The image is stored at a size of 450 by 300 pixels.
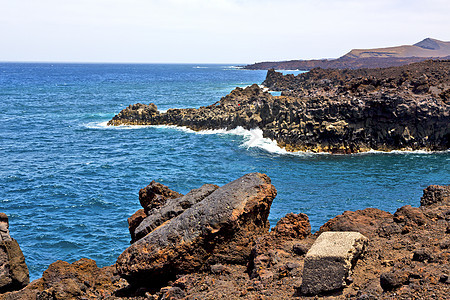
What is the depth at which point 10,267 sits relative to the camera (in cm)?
1154

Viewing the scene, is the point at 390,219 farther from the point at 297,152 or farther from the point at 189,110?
the point at 189,110

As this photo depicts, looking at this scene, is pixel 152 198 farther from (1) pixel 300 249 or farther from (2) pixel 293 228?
(1) pixel 300 249

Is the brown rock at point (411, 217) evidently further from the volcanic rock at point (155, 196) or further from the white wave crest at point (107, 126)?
the white wave crest at point (107, 126)

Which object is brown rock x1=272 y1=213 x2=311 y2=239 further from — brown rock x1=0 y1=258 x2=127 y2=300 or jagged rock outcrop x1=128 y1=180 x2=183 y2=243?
brown rock x1=0 y1=258 x2=127 y2=300

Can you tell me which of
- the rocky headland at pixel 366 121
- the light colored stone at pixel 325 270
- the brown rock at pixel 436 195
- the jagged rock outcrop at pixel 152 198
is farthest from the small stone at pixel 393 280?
the rocky headland at pixel 366 121

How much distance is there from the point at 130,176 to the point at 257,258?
23.3 meters

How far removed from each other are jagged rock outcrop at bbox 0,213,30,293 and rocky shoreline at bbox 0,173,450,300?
0.29 ft

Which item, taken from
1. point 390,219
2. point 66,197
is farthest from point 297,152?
point 390,219

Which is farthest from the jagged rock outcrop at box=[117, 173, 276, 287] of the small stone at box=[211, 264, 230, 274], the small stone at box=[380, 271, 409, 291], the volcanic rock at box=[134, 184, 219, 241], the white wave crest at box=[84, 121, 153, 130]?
the white wave crest at box=[84, 121, 153, 130]

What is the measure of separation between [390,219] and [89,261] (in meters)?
9.52

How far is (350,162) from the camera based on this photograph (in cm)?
3431

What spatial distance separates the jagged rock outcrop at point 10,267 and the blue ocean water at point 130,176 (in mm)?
5564

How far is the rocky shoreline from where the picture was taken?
25.0 feet

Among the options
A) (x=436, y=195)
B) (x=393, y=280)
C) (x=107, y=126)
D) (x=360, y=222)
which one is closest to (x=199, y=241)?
(x=393, y=280)
